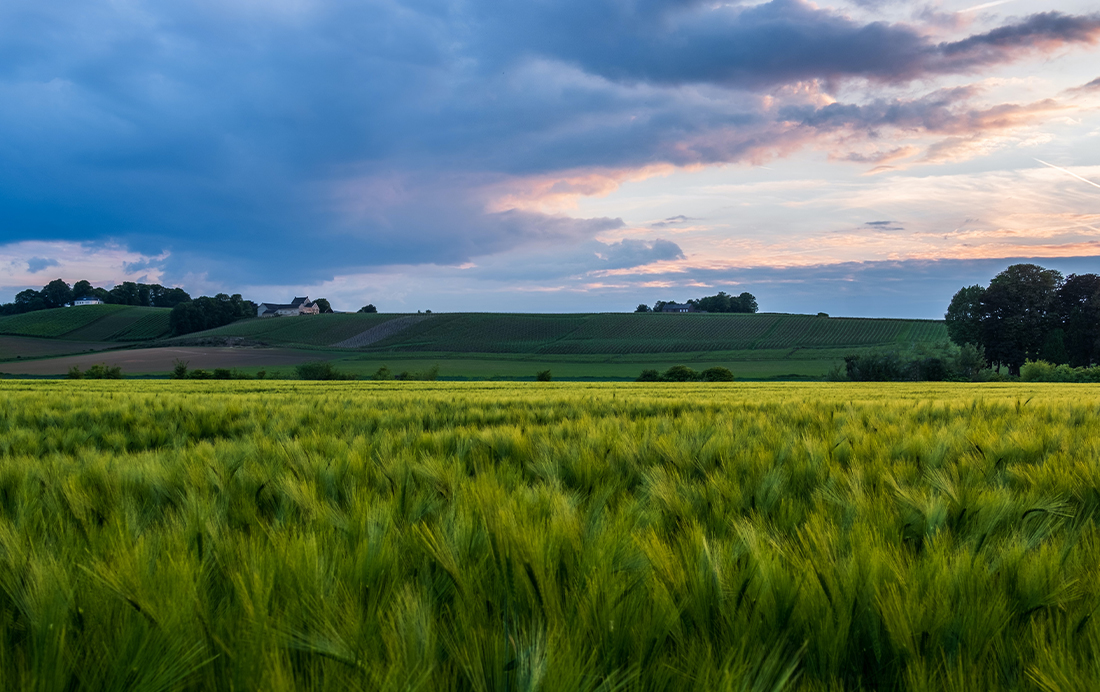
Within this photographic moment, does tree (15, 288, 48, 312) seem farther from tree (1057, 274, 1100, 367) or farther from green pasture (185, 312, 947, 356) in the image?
tree (1057, 274, 1100, 367)

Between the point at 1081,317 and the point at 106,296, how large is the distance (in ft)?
649

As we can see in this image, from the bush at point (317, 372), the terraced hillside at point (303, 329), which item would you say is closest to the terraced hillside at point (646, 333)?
the terraced hillside at point (303, 329)

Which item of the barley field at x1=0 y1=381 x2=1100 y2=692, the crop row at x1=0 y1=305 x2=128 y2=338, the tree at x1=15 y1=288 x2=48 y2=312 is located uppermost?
the tree at x1=15 y1=288 x2=48 y2=312

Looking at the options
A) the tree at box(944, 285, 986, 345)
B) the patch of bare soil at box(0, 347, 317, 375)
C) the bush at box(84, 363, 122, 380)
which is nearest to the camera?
the bush at box(84, 363, 122, 380)

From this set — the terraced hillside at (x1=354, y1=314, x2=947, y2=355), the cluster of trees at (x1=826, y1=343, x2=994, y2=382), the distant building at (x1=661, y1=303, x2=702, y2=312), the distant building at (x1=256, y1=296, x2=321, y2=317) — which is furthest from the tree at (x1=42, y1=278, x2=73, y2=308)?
the cluster of trees at (x1=826, y1=343, x2=994, y2=382)

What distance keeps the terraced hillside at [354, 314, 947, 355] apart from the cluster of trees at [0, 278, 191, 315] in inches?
3850

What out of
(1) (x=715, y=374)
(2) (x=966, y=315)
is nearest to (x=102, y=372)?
(1) (x=715, y=374)

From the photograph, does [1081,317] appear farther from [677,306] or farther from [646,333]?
[677,306]

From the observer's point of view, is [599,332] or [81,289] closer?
[599,332]

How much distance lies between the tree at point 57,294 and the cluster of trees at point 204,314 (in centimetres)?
6457

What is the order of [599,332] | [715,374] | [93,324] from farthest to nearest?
[93,324], [599,332], [715,374]

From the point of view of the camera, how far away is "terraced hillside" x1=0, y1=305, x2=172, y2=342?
99125 mm

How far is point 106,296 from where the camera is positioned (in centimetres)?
15525

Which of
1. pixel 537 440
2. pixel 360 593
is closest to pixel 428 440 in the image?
pixel 537 440
